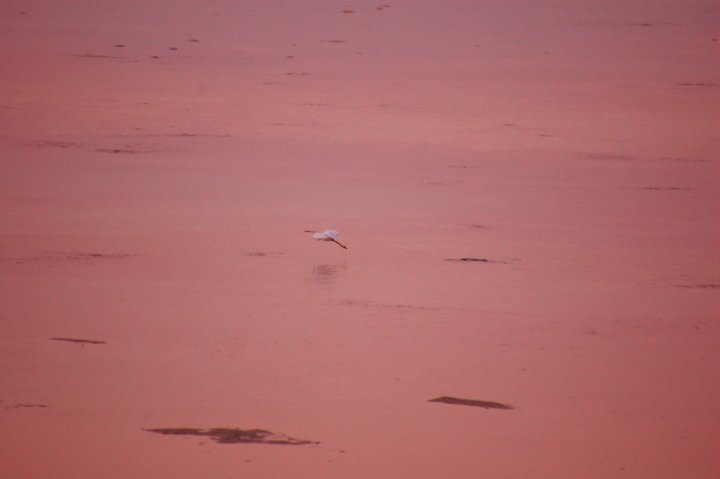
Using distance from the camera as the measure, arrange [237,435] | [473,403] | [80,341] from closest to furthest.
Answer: [237,435]
[473,403]
[80,341]

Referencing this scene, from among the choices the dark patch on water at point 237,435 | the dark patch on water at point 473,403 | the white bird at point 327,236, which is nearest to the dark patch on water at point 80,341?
the dark patch on water at point 237,435

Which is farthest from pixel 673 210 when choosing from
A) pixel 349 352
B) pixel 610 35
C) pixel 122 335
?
pixel 610 35

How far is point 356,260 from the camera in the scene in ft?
21.0

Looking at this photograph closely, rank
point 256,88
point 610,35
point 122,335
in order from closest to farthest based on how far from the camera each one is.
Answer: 1. point 122,335
2. point 256,88
3. point 610,35

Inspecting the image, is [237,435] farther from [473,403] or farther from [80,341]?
[80,341]

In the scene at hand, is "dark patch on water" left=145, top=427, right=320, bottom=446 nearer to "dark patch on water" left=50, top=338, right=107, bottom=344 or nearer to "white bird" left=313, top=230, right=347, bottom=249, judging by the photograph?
"dark patch on water" left=50, top=338, right=107, bottom=344

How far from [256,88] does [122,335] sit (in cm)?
474

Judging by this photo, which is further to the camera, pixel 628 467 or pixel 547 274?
pixel 547 274

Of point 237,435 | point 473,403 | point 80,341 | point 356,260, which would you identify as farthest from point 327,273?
point 237,435

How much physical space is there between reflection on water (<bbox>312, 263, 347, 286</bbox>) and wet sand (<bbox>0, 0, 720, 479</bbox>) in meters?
0.01

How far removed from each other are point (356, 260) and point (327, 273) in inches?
8.5

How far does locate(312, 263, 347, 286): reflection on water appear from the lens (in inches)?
241

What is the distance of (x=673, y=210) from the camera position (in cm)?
736

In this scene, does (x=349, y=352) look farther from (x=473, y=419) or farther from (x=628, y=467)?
(x=628, y=467)
